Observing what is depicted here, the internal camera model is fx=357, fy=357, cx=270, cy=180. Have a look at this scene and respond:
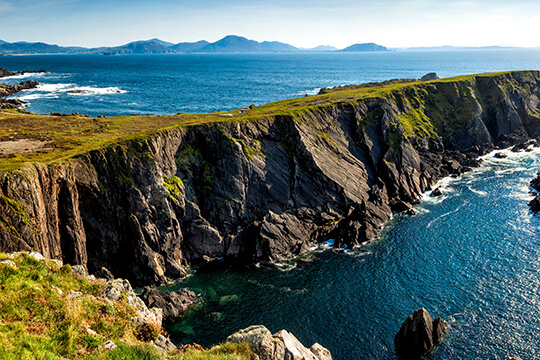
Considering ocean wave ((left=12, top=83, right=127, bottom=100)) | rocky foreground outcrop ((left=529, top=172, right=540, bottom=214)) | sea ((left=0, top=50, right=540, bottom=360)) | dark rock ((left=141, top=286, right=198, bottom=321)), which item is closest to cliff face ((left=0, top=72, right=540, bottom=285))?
sea ((left=0, top=50, right=540, bottom=360))

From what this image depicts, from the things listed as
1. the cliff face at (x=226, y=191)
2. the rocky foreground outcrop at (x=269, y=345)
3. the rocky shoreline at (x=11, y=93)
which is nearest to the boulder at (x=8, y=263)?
the rocky foreground outcrop at (x=269, y=345)

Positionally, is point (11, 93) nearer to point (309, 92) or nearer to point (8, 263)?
point (309, 92)

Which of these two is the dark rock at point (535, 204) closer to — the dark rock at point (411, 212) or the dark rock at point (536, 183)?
the dark rock at point (536, 183)

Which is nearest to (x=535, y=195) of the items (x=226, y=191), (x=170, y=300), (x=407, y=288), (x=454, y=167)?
(x=454, y=167)

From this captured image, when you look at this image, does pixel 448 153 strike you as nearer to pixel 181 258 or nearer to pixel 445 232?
pixel 445 232

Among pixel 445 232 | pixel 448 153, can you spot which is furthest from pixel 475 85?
pixel 445 232

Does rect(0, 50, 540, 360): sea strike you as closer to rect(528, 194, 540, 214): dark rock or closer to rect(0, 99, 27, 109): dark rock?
rect(528, 194, 540, 214): dark rock
